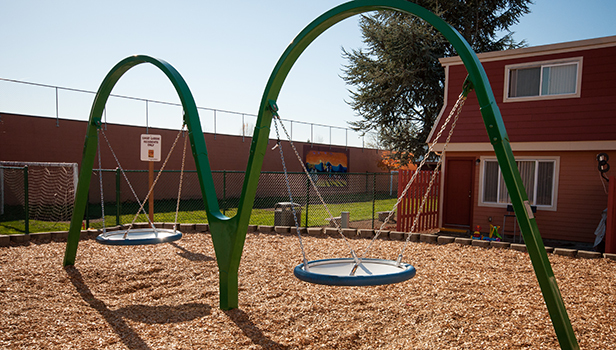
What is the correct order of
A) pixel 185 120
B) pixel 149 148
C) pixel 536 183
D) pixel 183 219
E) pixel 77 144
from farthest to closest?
pixel 77 144 → pixel 183 219 → pixel 536 183 → pixel 149 148 → pixel 185 120

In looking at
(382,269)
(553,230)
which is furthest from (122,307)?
(553,230)

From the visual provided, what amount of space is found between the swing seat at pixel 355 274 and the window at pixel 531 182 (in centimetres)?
861

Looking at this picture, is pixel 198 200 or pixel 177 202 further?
pixel 198 200

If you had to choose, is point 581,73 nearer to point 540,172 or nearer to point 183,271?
point 540,172

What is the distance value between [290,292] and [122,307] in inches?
80.2

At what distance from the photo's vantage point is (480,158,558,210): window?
1131 cm

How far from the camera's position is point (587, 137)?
1059cm

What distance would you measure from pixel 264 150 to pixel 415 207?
27.2 ft

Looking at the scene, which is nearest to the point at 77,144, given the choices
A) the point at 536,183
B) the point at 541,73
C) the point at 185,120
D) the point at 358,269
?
the point at 185,120

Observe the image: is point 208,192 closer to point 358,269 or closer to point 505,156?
point 358,269

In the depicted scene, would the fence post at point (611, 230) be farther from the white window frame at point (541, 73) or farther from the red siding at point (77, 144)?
the red siding at point (77, 144)

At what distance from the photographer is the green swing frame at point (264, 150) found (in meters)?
3.12

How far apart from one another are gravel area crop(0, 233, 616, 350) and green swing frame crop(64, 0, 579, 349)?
62cm

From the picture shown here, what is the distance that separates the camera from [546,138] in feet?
36.5
